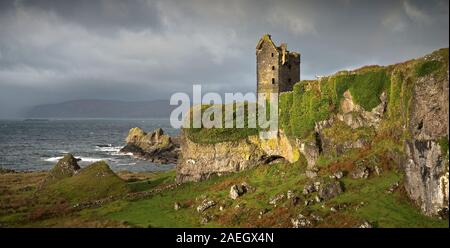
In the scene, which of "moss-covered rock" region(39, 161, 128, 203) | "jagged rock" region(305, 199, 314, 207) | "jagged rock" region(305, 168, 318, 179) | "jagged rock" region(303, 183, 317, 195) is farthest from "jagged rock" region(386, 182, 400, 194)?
"moss-covered rock" region(39, 161, 128, 203)

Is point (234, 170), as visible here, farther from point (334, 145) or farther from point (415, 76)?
point (415, 76)

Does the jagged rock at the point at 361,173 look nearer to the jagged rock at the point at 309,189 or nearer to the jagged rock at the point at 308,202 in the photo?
the jagged rock at the point at 309,189

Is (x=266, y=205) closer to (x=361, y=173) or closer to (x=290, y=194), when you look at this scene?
(x=290, y=194)

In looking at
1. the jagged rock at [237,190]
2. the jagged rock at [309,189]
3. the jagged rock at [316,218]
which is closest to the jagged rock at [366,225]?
the jagged rock at [316,218]

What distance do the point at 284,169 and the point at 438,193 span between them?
20.5 m

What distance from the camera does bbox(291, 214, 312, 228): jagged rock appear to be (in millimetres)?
34094

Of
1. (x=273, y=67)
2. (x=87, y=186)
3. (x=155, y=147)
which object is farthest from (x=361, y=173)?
(x=155, y=147)

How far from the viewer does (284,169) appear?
4853cm

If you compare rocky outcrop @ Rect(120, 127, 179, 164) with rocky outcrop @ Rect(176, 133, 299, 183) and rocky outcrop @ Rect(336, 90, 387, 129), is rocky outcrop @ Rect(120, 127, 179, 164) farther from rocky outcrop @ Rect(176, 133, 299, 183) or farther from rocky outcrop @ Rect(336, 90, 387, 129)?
rocky outcrop @ Rect(336, 90, 387, 129)

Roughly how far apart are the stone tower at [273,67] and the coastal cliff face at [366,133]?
22.0 feet

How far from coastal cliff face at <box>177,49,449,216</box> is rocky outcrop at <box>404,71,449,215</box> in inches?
2.6

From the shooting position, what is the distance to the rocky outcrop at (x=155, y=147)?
4447 inches

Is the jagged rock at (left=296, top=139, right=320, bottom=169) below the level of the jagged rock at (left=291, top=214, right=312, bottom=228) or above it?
above

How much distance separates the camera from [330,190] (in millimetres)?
37000
